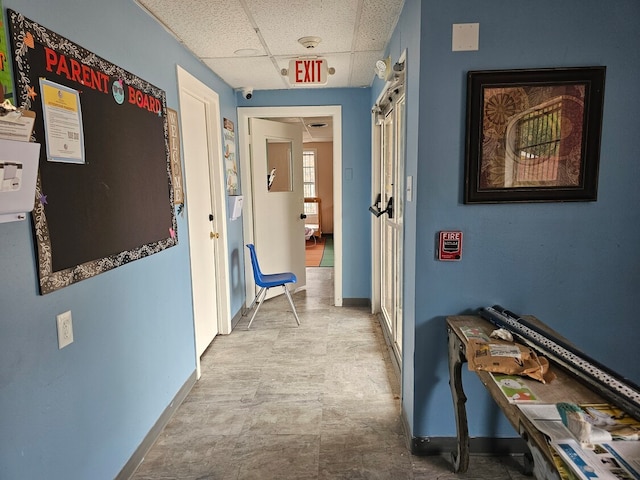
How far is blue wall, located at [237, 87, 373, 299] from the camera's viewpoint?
13.0ft

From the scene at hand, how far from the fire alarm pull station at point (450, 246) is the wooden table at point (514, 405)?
28 cm

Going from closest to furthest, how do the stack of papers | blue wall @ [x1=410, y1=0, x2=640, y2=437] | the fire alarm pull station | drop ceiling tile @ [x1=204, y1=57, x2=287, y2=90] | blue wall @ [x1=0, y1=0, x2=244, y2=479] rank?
the stack of papers
blue wall @ [x1=0, y1=0, x2=244, y2=479]
blue wall @ [x1=410, y1=0, x2=640, y2=437]
the fire alarm pull station
drop ceiling tile @ [x1=204, y1=57, x2=287, y2=90]

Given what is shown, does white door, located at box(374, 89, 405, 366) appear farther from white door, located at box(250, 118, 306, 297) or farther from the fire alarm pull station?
white door, located at box(250, 118, 306, 297)

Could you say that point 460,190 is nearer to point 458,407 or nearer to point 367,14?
point 458,407

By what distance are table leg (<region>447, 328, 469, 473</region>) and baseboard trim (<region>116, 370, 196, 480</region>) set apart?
4.97 ft

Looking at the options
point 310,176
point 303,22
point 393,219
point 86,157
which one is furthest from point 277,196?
point 310,176

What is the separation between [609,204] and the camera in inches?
67.1

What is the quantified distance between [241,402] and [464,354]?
1.50m

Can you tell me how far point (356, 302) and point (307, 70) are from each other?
2446 mm

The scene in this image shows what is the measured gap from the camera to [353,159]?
158 inches

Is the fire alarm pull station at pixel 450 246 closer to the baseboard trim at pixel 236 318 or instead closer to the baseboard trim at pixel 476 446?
the baseboard trim at pixel 476 446

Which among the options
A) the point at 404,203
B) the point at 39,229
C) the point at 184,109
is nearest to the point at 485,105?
the point at 404,203

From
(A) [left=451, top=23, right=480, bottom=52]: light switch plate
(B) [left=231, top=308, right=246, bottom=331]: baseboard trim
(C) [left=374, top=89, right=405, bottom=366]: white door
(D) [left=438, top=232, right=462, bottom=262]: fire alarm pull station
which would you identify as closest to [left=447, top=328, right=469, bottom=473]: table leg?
(D) [left=438, top=232, right=462, bottom=262]: fire alarm pull station

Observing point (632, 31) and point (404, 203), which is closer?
point (632, 31)
